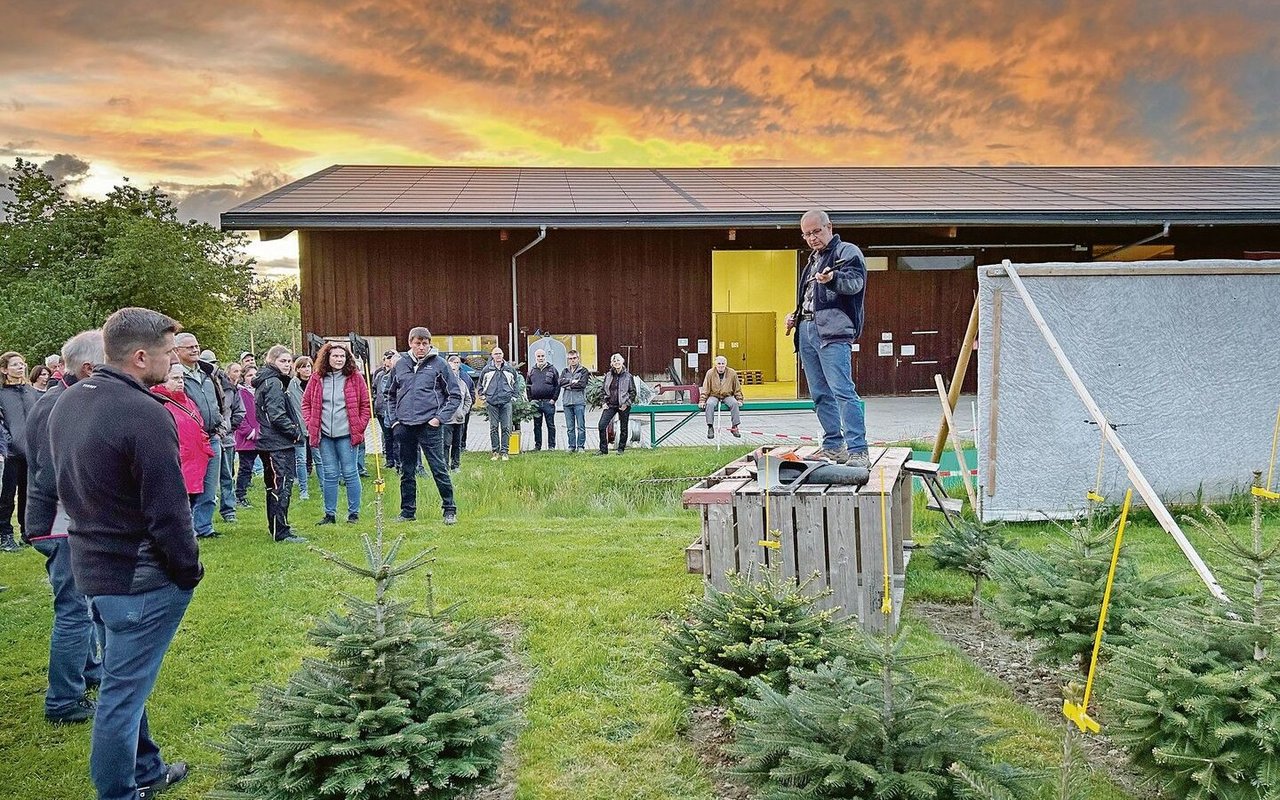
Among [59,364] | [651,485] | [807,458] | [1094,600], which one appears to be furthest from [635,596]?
[59,364]

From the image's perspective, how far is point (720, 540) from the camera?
500 centimetres

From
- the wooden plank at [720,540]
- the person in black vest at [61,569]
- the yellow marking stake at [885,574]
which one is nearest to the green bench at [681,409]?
the wooden plank at [720,540]

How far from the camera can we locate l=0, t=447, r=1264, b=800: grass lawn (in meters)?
3.85

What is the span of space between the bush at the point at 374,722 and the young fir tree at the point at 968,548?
3889 mm

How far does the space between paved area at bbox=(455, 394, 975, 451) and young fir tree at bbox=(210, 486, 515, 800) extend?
1114cm

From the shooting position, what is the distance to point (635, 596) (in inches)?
244

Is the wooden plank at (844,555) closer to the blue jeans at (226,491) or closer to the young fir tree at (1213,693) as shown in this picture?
the young fir tree at (1213,693)

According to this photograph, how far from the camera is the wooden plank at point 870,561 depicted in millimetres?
4789

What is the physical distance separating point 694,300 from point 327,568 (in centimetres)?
1760

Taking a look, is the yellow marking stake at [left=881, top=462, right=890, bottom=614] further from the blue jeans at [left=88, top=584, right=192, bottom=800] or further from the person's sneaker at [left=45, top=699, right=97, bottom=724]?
the person's sneaker at [left=45, top=699, right=97, bottom=724]

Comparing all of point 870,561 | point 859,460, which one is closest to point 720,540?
point 870,561

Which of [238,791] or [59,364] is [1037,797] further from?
[59,364]

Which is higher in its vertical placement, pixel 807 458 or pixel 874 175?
pixel 874 175

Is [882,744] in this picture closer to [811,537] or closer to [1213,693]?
[1213,693]
